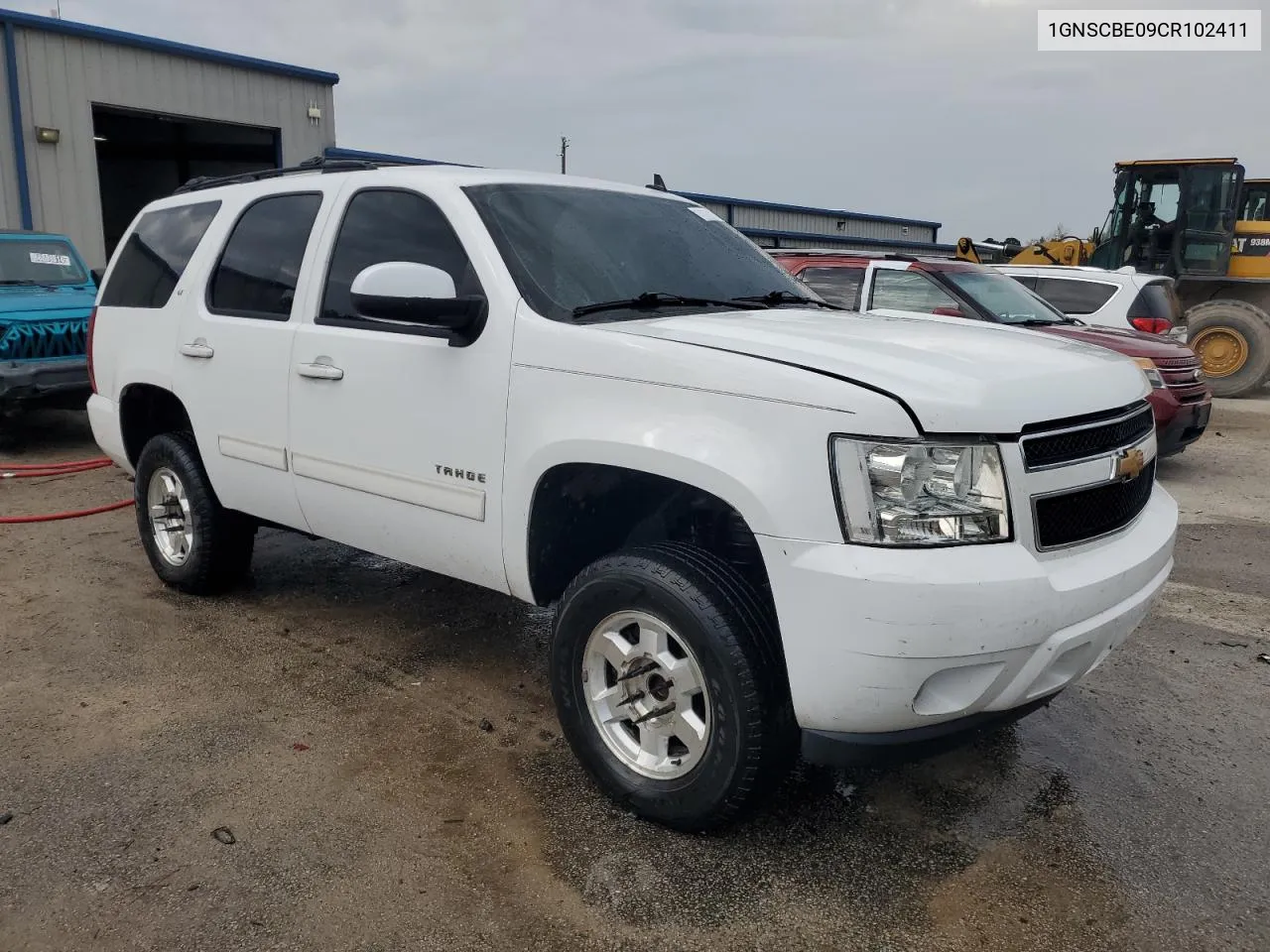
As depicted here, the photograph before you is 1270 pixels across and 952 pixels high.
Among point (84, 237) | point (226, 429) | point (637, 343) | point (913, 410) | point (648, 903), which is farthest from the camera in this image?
point (84, 237)

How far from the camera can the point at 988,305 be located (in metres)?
7.99

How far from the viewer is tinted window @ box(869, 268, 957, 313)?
26.6 ft

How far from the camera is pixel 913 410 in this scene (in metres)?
2.41

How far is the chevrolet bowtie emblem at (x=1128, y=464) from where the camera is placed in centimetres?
278

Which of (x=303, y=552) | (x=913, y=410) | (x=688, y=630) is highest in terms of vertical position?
(x=913, y=410)

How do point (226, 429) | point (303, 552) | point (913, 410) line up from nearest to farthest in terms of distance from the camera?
point (913, 410)
point (226, 429)
point (303, 552)

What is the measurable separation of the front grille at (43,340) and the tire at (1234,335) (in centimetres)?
1313

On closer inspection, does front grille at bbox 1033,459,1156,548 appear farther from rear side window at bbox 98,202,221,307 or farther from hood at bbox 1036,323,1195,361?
hood at bbox 1036,323,1195,361

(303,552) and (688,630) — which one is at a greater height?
(688,630)

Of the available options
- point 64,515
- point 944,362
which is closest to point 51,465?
point 64,515

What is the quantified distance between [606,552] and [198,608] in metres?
2.49

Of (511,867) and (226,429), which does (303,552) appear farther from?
(511,867)

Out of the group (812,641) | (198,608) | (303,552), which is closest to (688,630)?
(812,641)

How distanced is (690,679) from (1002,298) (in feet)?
21.6
